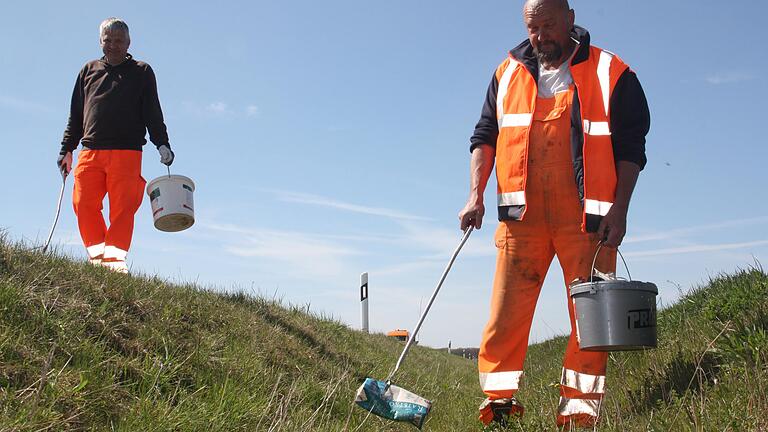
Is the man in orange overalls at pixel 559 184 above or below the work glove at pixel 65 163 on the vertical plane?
below

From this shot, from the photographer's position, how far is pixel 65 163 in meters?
7.06

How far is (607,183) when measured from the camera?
3961mm

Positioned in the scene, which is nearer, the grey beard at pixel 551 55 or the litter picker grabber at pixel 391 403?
the litter picker grabber at pixel 391 403

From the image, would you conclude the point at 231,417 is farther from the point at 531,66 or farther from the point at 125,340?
the point at 531,66

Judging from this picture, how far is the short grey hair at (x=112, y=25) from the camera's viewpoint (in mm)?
6652

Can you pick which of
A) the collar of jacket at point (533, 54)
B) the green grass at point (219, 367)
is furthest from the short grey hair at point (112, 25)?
the collar of jacket at point (533, 54)

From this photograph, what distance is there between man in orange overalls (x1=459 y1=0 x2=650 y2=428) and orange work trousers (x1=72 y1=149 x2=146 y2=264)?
341 centimetres

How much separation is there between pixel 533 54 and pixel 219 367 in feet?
8.27

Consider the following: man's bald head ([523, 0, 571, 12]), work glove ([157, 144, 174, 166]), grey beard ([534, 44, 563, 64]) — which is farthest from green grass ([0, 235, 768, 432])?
man's bald head ([523, 0, 571, 12])

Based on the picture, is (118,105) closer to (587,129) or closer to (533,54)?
(533,54)

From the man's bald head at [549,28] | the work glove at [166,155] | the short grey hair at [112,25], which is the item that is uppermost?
the short grey hair at [112,25]

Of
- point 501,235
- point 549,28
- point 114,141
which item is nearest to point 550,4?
point 549,28

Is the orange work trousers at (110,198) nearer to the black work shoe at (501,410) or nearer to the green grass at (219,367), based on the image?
the green grass at (219,367)

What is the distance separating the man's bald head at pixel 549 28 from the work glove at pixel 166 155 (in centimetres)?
366
